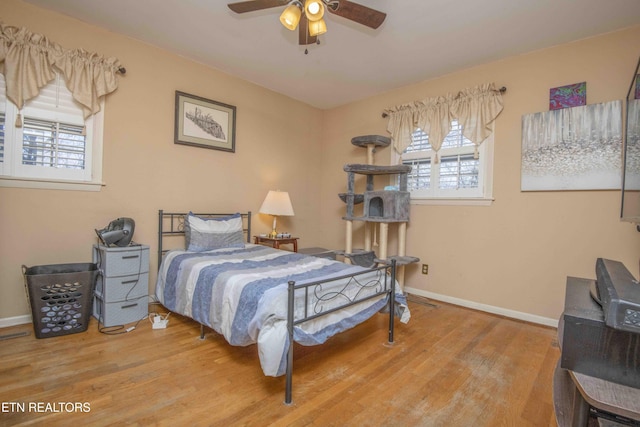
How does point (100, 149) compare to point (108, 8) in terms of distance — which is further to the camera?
point (100, 149)

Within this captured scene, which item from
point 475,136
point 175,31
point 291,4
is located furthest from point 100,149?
Result: point 475,136

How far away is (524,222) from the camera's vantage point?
3029 millimetres

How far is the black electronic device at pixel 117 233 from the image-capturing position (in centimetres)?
257

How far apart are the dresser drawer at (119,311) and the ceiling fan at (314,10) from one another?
98.8 inches

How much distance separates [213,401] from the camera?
1.64m

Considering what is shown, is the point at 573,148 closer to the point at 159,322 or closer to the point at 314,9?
the point at 314,9

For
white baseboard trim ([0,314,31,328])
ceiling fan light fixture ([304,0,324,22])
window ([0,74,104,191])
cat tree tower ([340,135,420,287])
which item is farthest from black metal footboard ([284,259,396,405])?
white baseboard trim ([0,314,31,328])

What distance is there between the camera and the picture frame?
3.31 m

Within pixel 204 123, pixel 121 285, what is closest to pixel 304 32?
pixel 204 123

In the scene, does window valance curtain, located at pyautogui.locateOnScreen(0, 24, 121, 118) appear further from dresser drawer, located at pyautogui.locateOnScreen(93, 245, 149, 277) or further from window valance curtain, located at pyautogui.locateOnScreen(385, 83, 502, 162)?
window valance curtain, located at pyautogui.locateOnScreen(385, 83, 502, 162)

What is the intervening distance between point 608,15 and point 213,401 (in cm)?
396

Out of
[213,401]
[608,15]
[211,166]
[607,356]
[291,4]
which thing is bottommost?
[213,401]

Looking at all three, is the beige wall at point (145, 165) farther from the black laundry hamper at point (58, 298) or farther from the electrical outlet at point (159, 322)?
the electrical outlet at point (159, 322)

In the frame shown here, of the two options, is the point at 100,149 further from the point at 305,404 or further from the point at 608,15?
the point at 608,15
